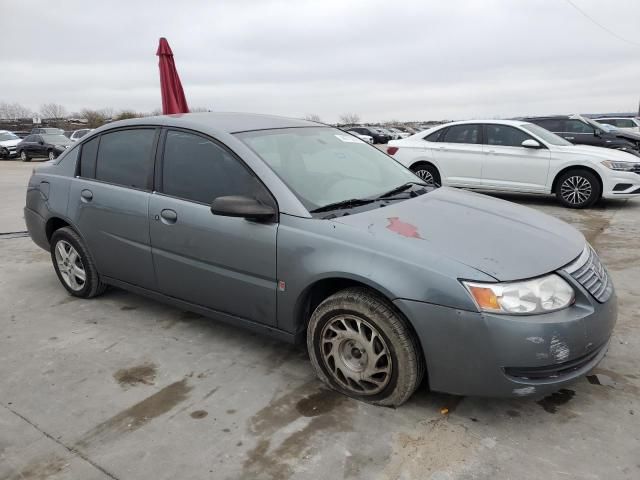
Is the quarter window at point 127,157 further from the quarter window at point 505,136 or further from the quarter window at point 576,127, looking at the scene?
the quarter window at point 576,127

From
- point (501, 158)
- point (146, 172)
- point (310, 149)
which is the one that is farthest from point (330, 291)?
point (501, 158)

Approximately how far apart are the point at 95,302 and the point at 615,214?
24.4 ft

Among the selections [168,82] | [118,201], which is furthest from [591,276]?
[168,82]

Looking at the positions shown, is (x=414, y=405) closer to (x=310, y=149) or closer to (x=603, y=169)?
(x=310, y=149)

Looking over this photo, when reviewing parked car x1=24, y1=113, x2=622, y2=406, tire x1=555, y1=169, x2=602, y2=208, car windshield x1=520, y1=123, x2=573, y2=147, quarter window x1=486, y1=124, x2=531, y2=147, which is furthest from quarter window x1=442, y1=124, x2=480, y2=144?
parked car x1=24, y1=113, x2=622, y2=406

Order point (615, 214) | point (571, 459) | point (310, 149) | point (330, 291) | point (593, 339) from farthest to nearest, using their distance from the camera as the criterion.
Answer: point (615, 214) < point (310, 149) < point (330, 291) < point (593, 339) < point (571, 459)

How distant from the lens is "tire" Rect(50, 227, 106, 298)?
414cm

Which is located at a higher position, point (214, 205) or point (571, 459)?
point (214, 205)

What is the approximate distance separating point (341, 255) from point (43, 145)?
2421 cm

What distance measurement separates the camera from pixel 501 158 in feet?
28.3

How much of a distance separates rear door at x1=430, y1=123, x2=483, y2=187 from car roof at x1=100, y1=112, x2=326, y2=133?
5578 mm

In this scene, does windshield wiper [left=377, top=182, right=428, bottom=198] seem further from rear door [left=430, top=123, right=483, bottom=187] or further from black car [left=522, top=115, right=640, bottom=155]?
black car [left=522, top=115, right=640, bottom=155]

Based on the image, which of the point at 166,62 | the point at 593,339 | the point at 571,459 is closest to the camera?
the point at 571,459

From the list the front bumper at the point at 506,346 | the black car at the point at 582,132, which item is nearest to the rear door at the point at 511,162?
the black car at the point at 582,132
